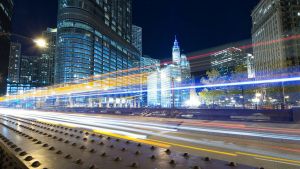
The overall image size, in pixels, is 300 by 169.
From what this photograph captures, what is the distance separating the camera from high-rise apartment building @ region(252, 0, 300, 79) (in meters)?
89.3

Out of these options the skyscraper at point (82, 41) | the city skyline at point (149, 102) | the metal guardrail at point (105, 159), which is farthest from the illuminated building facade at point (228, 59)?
the metal guardrail at point (105, 159)

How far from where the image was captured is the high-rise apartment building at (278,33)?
89312 mm

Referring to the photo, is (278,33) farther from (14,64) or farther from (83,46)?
(14,64)

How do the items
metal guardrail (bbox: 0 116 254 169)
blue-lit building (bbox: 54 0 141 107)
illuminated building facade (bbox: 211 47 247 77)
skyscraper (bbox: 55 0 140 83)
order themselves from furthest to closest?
1. illuminated building facade (bbox: 211 47 247 77)
2. skyscraper (bbox: 55 0 140 83)
3. blue-lit building (bbox: 54 0 141 107)
4. metal guardrail (bbox: 0 116 254 169)

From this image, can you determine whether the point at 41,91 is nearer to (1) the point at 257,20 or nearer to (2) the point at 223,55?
(2) the point at 223,55

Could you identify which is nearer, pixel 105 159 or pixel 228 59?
pixel 105 159

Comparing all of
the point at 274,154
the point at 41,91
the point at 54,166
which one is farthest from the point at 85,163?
the point at 41,91

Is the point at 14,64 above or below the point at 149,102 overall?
above

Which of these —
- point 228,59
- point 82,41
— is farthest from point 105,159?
point 228,59

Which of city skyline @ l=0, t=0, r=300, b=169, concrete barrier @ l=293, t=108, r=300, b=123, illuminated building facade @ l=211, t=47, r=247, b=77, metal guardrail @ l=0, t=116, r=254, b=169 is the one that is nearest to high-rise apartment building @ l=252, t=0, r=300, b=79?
city skyline @ l=0, t=0, r=300, b=169

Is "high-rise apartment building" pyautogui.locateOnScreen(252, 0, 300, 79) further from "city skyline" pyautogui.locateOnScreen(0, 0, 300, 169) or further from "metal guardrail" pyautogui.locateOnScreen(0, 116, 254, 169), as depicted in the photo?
"metal guardrail" pyautogui.locateOnScreen(0, 116, 254, 169)

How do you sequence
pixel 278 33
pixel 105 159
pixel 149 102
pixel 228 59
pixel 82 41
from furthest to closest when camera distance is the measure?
pixel 228 59 < pixel 82 41 < pixel 278 33 < pixel 149 102 < pixel 105 159

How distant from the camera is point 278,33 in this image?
9838 cm

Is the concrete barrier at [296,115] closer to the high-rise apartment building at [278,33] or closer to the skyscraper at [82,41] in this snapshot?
the high-rise apartment building at [278,33]
